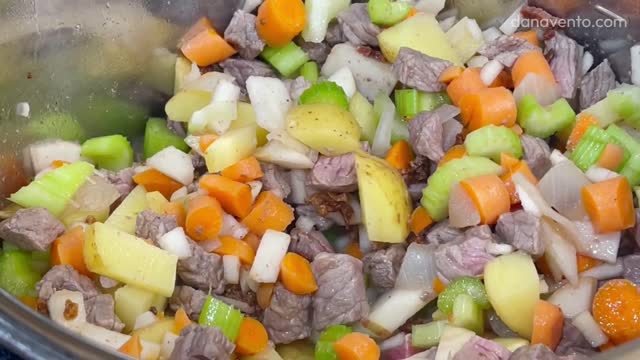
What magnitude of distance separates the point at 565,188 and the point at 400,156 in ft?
1.27

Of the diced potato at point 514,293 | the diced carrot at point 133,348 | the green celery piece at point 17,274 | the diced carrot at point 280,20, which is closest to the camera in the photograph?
the diced carrot at point 133,348

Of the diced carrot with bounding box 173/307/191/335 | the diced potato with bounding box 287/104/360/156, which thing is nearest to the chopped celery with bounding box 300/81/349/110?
the diced potato with bounding box 287/104/360/156

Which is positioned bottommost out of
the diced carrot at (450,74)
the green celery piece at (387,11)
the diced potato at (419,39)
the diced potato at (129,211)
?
the diced potato at (129,211)

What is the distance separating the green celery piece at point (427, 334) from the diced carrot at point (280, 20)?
0.85 m

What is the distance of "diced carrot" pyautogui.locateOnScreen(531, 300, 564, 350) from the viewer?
181cm

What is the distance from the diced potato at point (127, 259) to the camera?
190cm

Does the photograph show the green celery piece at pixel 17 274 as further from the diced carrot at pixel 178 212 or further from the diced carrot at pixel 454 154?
the diced carrot at pixel 454 154

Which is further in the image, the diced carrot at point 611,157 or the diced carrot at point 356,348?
the diced carrot at point 611,157

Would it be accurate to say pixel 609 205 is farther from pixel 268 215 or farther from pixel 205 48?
pixel 205 48

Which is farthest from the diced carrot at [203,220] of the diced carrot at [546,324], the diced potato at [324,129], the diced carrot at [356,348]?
the diced carrot at [546,324]

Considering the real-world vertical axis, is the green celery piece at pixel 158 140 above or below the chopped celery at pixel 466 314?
above

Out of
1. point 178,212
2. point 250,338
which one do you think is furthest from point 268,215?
point 250,338

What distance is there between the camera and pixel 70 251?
199cm

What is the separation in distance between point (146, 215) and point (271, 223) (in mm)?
286
